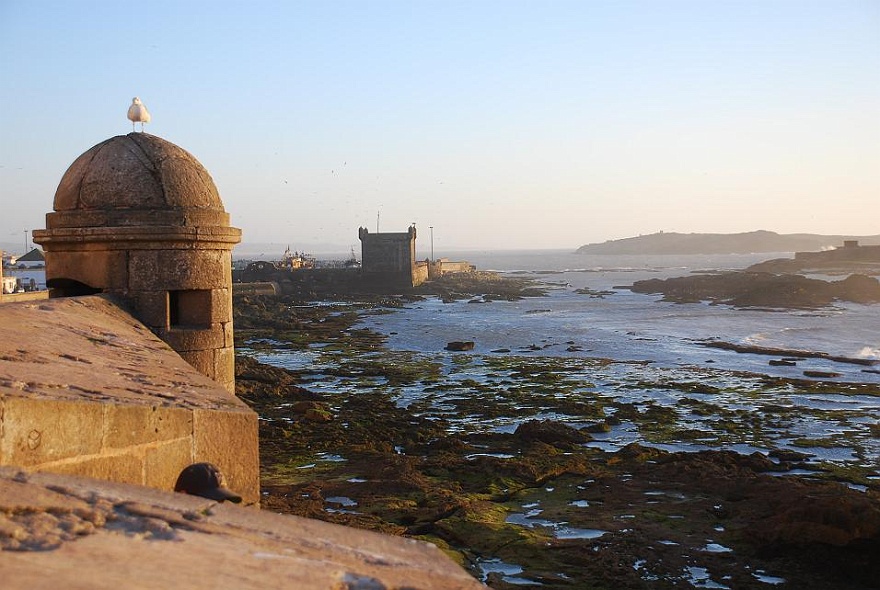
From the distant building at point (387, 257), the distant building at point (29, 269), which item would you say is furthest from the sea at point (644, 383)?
the distant building at point (387, 257)

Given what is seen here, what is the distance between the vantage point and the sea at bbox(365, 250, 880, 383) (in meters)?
28.5

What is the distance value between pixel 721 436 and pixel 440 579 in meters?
13.9

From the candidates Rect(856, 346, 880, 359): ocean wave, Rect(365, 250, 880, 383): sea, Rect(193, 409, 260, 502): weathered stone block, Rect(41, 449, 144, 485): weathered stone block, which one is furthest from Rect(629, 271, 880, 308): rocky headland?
Rect(41, 449, 144, 485): weathered stone block

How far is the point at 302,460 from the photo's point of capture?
12609 millimetres

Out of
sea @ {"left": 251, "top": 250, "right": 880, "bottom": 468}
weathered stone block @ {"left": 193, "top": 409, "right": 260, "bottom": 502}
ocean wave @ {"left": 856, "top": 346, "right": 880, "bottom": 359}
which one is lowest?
Result: ocean wave @ {"left": 856, "top": 346, "right": 880, "bottom": 359}

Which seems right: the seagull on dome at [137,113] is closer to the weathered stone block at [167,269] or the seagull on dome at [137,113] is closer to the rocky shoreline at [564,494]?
the weathered stone block at [167,269]

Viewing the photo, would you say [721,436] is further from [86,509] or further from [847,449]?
[86,509]

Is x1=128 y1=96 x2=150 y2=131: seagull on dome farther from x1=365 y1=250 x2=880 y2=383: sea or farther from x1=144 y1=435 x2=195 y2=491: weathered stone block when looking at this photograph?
x1=365 y1=250 x2=880 y2=383: sea

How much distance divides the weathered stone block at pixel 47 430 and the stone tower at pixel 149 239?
8.02 ft

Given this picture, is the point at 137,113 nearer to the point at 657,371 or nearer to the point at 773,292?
the point at 657,371

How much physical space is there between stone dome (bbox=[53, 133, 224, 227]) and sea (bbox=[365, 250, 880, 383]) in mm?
21366

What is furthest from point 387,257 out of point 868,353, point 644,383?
point 644,383

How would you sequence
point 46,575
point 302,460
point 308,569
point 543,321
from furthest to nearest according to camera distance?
1. point 543,321
2. point 302,460
3. point 308,569
4. point 46,575

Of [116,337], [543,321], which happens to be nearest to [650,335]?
[543,321]
